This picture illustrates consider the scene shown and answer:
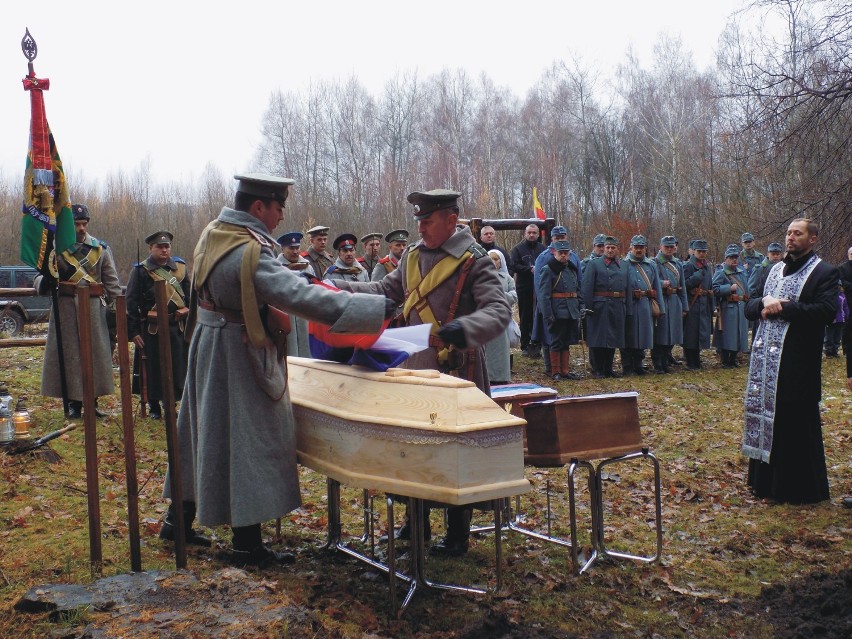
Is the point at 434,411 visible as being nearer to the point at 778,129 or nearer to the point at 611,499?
the point at 611,499

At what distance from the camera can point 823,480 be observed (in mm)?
6324

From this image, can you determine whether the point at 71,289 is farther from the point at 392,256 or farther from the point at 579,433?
the point at 579,433

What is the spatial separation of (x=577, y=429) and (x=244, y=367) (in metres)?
1.84

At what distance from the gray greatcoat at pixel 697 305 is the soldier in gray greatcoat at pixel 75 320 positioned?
378 inches

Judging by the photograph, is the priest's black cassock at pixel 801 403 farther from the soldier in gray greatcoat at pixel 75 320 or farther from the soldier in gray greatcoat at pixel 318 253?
the soldier in gray greatcoat at pixel 75 320

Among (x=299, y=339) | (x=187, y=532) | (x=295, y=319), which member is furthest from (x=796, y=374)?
(x=299, y=339)

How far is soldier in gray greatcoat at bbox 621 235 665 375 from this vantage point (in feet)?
42.7

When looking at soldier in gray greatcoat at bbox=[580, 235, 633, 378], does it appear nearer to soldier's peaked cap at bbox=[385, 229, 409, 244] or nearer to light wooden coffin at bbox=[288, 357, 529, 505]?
soldier's peaked cap at bbox=[385, 229, 409, 244]

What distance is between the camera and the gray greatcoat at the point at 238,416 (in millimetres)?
4094

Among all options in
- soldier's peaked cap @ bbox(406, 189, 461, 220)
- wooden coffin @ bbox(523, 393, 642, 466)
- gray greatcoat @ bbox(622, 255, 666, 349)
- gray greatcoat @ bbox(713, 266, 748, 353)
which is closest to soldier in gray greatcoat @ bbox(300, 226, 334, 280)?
gray greatcoat @ bbox(622, 255, 666, 349)

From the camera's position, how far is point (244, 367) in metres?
4.15

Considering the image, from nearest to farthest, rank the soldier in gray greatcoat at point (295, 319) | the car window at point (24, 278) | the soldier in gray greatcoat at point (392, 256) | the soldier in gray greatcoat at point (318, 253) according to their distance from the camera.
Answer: the soldier in gray greatcoat at point (295, 319)
the soldier in gray greatcoat at point (318, 253)
the soldier in gray greatcoat at point (392, 256)
the car window at point (24, 278)

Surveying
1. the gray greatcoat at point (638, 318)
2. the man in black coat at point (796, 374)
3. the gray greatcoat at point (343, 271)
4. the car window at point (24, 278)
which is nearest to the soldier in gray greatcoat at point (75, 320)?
the gray greatcoat at point (343, 271)

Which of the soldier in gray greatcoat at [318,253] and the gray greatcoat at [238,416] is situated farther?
the soldier in gray greatcoat at [318,253]
